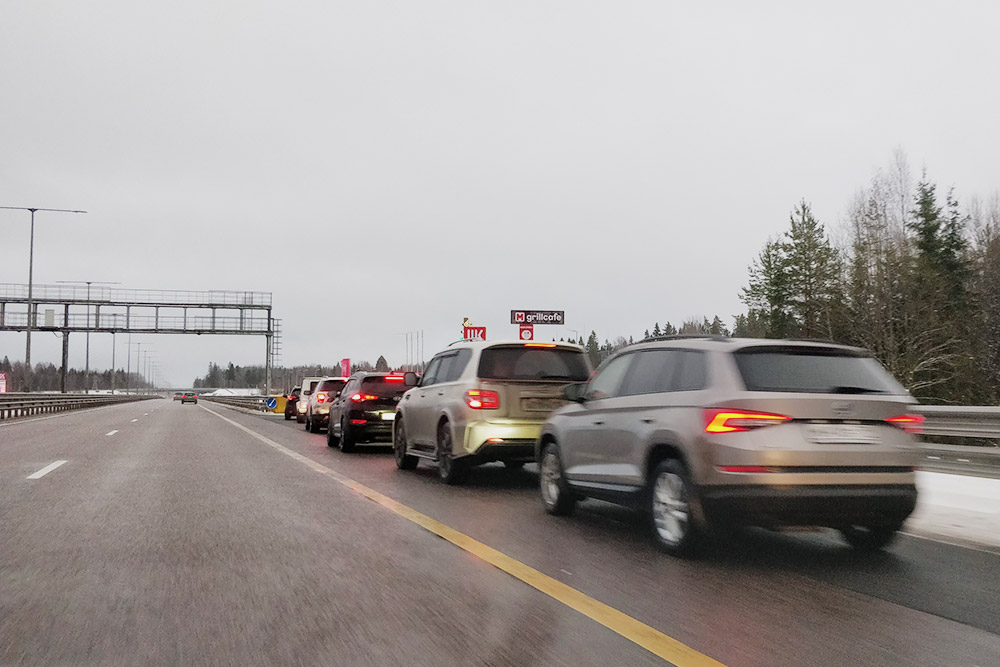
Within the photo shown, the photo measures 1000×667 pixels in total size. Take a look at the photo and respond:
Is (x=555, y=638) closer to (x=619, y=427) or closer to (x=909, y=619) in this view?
(x=909, y=619)

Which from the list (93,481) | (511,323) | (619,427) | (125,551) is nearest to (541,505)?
(619,427)

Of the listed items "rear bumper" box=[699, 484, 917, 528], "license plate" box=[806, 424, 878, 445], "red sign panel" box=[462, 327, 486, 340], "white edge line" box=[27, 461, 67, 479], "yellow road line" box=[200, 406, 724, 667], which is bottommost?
"yellow road line" box=[200, 406, 724, 667]

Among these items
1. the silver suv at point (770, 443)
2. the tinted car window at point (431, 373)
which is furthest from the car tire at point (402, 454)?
the silver suv at point (770, 443)

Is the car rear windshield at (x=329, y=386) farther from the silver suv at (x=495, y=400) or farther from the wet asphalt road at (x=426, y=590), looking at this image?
the wet asphalt road at (x=426, y=590)

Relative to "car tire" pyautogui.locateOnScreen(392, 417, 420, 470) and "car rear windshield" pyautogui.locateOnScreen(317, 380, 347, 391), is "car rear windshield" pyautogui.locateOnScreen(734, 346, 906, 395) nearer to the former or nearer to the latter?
"car tire" pyautogui.locateOnScreen(392, 417, 420, 470)

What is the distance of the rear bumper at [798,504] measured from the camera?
592 cm

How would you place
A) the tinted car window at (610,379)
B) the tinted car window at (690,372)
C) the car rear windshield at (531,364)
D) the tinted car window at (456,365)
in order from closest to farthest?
1. the tinted car window at (690,372)
2. the tinted car window at (610,379)
3. the car rear windshield at (531,364)
4. the tinted car window at (456,365)

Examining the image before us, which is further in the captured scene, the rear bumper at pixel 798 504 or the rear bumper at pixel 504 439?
the rear bumper at pixel 504 439

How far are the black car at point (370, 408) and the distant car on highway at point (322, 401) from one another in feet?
27.1

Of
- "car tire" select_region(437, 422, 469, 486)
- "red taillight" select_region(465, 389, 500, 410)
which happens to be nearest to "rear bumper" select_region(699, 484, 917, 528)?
"red taillight" select_region(465, 389, 500, 410)

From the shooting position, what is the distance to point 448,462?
36.9ft

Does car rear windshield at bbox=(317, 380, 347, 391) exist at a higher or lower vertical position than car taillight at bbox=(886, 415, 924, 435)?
higher

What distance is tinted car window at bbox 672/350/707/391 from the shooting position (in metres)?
6.54

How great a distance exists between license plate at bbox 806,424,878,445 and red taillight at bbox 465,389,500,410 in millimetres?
5077
